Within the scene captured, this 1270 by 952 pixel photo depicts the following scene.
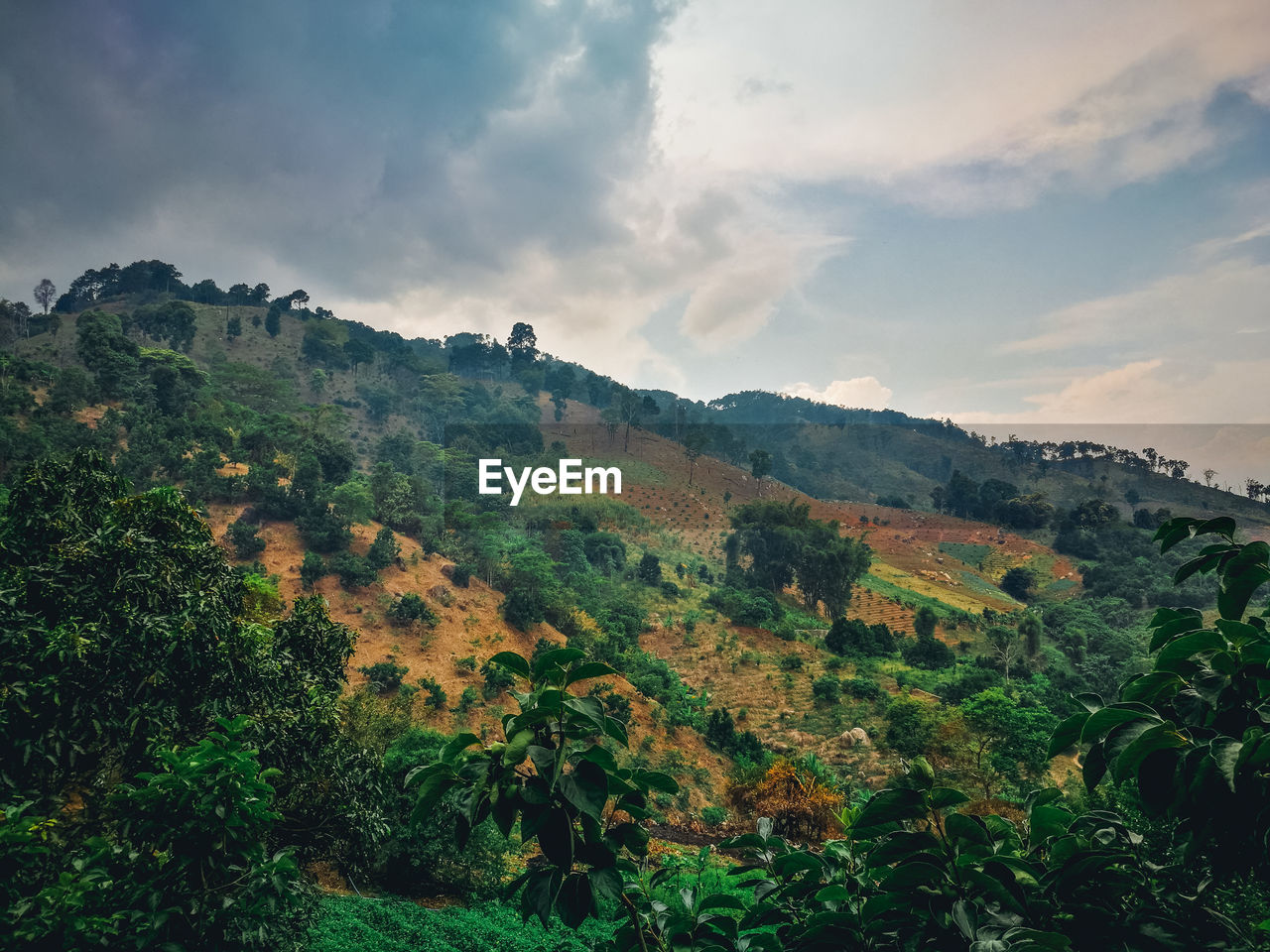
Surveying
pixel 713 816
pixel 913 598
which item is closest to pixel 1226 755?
pixel 713 816

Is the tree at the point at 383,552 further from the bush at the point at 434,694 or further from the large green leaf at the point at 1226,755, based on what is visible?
the large green leaf at the point at 1226,755

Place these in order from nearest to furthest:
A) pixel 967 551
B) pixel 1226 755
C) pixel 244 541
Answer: pixel 1226 755
pixel 244 541
pixel 967 551

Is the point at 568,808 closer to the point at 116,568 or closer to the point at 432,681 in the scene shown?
the point at 116,568

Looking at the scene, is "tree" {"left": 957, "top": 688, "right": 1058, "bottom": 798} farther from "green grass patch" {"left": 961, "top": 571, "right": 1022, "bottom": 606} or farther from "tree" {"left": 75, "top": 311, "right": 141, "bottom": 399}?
"tree" {"left": 75, "top": 311, "right": 141, "bottom": 399}

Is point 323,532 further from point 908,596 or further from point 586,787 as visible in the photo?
point 908,596

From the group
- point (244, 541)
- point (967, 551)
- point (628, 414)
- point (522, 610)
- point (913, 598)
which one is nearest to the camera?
point (244, 541)

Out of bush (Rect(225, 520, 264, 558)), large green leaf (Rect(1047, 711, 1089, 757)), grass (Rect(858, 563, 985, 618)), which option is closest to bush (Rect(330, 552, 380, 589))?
bush (Rect(225, 520, 264, 558))

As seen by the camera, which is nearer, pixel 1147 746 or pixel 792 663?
Result: pixel 1147 746

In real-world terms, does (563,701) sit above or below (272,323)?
below

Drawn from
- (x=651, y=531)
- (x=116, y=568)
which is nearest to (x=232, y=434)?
→ (x=651, y=531)

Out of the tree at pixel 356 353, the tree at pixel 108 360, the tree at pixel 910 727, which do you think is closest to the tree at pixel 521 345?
the tree at pixel 356 353
